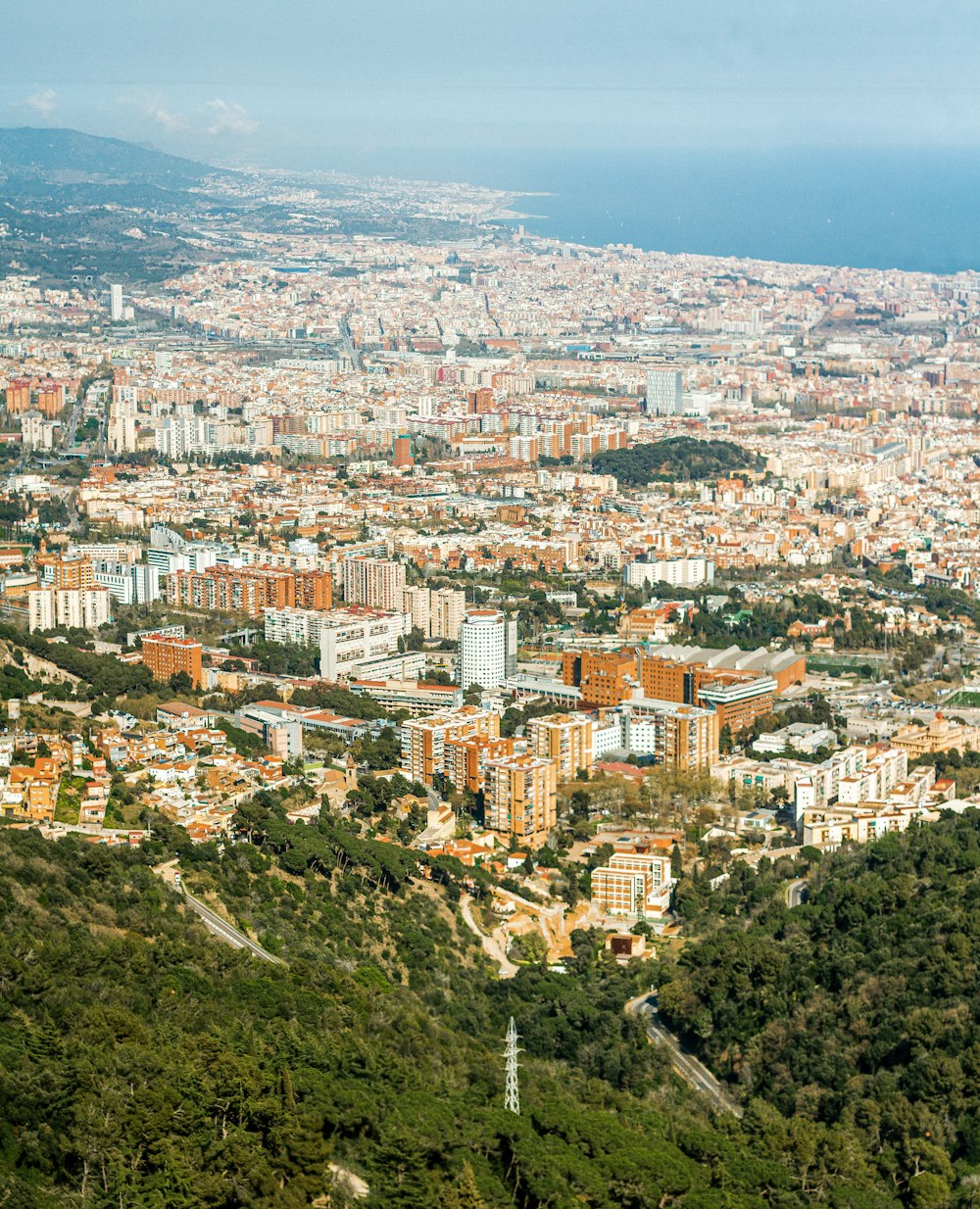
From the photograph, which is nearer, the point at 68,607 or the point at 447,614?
the point at 68,607

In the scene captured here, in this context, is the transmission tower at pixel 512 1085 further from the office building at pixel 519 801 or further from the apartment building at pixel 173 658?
the apartment building at pixel 173 658

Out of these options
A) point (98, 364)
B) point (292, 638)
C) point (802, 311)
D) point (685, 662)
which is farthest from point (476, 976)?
point (802, 311)

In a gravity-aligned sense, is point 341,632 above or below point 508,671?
above

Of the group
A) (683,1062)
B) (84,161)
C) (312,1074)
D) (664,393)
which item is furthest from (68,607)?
(84,161)

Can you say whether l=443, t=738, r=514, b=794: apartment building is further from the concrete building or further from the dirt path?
the concrete building

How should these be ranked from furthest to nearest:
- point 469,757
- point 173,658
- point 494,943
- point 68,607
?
point 68,607 < point 173,658 < point 469,757 < point 494,943

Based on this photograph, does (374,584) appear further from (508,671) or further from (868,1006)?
(868,1006)
